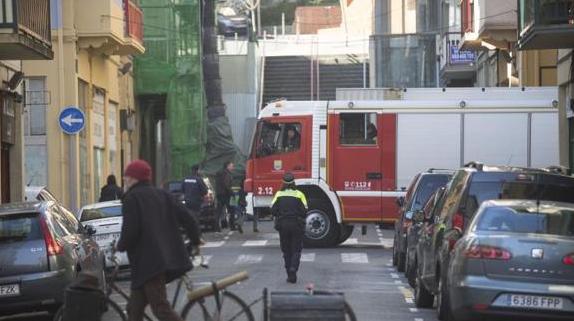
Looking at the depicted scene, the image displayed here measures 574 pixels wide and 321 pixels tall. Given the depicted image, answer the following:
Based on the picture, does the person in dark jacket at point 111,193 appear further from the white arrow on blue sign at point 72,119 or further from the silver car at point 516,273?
the silver car at point 516,273

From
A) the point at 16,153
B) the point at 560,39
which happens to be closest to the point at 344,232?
the point at 560,39

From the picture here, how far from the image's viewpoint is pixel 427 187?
1916 cm

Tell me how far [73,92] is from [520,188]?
647 inches

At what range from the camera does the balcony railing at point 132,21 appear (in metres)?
30.5

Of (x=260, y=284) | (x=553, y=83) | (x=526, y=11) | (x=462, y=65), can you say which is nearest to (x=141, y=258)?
(x=260, y=284)

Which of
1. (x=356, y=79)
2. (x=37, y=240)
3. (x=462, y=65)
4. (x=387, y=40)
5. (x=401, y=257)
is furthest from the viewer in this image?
(x=356, y=79)

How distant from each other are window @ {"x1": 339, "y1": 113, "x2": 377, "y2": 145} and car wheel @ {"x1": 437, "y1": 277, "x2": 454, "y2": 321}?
11933mm

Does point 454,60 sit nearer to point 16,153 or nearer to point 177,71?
point 177,71

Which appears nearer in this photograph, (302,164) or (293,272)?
(293,272)

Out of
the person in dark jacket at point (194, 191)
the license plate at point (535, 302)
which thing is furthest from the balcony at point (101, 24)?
the license plate at point (535, 302)

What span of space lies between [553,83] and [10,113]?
14205 millimetres

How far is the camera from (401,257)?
19156 mm

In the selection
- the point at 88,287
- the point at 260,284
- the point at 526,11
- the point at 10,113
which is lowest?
the point at 260,284

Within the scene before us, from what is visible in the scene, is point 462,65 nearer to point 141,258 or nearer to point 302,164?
point 302,164
